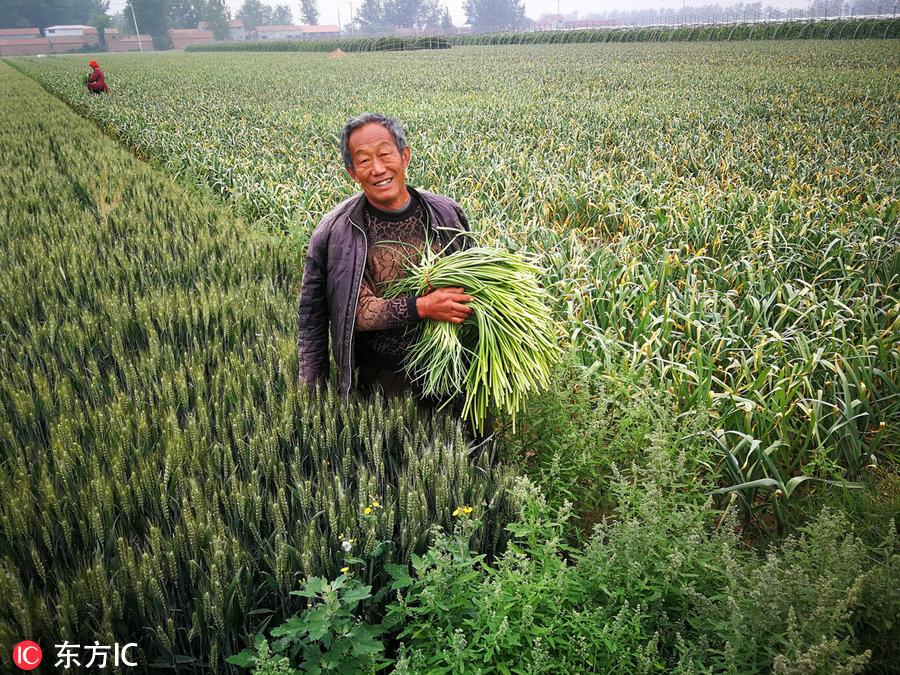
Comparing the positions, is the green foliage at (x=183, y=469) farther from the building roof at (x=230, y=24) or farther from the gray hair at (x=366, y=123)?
the building roof at (x=230, y=24)

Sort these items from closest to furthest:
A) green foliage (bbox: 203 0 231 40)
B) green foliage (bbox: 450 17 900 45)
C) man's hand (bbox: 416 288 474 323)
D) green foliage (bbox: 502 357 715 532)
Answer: man's hand (bbox: 416 288 474 323), green foliage (bbox: 502 357 715 532), green foliage (bbox: 450 17 900 45), green foliage (bbox: 203 0 231 40)

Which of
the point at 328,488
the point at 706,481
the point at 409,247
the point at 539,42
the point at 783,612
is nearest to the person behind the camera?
the point at 783,612

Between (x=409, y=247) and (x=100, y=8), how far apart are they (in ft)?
437

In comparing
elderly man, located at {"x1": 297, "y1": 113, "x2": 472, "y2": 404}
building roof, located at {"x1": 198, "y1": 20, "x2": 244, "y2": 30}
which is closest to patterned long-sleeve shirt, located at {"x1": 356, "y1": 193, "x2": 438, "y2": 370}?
elderly man, located at {"x1": 297, "y1": 113, "x2": 472, "y2": 404}

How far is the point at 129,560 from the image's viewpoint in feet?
4.99

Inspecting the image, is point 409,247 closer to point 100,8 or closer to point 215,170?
point 215,170

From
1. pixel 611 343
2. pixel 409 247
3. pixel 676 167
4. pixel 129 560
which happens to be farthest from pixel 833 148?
pixel 129 560

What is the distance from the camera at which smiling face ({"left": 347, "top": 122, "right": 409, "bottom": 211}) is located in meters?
2.21

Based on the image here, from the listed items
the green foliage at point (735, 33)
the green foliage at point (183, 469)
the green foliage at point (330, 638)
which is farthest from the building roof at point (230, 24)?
the green foliage at point (330, 638)

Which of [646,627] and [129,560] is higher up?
[129,560]

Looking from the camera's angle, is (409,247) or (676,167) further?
(676,167)

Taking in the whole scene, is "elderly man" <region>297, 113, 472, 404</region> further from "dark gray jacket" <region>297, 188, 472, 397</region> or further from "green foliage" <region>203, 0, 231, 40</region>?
"green foliage" <region>203, 0, 231, 40</region>

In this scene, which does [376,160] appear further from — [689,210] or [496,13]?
[496,13]

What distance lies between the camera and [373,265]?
243 cm
